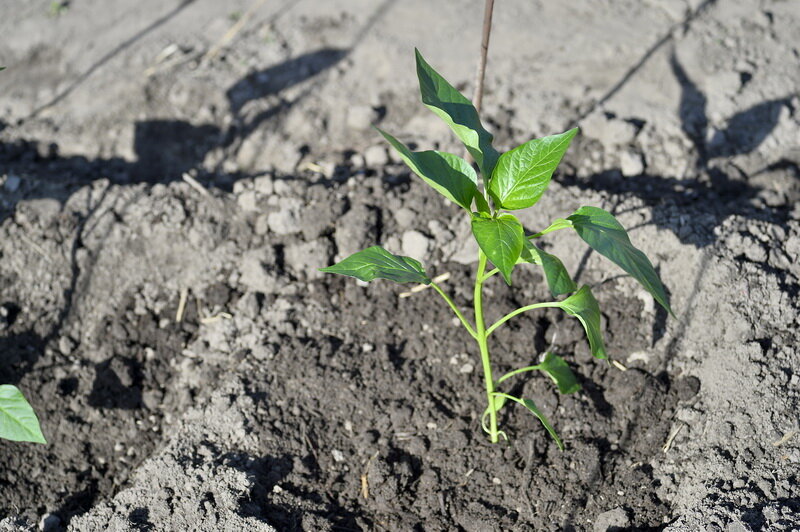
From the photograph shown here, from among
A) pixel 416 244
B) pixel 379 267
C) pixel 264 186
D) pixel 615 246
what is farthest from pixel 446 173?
pixel 264 186

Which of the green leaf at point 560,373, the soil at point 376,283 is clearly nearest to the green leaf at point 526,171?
the green leaf at point 560,373

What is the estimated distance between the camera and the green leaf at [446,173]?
206 centimetres

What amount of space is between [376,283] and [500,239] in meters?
1.21

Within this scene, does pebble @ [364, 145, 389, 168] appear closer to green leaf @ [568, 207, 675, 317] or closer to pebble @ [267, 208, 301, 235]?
pebble @ [267, 208, 301, 235]

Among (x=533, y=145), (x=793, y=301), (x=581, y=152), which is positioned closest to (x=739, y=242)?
(x=793, y=301)

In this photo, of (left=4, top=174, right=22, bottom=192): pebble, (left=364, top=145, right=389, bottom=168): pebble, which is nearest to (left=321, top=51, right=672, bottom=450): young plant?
(left=364, top=145, right=389, bottom=168): pebble

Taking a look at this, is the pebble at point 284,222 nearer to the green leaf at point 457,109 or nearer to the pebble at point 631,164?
the green leaf at point 457,109

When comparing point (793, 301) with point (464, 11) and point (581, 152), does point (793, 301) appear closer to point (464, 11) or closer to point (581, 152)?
point (581, 152)

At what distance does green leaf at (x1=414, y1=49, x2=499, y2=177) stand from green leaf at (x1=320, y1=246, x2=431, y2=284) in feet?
1.21

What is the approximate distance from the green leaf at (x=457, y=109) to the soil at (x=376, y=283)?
0.93 meters

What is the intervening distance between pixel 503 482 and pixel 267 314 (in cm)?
122

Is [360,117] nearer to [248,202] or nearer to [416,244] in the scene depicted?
[248,202]

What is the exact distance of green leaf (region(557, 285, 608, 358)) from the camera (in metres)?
2.17

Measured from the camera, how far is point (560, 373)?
8.44 ft
